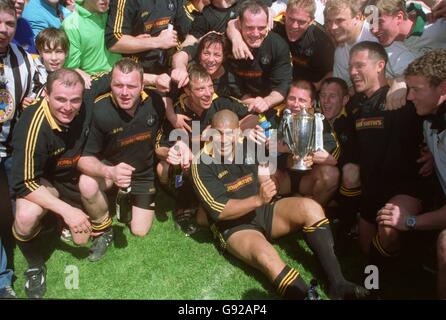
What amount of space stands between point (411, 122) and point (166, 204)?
7.72 ft

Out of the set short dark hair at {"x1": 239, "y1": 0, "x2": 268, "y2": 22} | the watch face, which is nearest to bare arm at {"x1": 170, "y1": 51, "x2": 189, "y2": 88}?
short dark hair at {"x1": 239, "y1": 0, "x2": 268, "y2": 22}

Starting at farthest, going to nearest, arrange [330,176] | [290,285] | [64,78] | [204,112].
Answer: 1. [204,112]
2. [330,176]
3. [64,78]
4. [290,285]

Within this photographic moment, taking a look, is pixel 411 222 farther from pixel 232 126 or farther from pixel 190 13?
pixel 190 13

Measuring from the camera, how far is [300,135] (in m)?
3.52

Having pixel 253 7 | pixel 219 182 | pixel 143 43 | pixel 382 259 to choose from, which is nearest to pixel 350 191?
pixel 382 259

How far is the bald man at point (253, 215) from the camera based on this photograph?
10.2 ft

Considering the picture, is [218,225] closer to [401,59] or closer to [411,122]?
[411,122]

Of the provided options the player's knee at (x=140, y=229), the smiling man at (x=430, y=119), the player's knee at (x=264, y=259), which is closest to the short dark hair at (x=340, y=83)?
the smiling man at (x=430, y=119)

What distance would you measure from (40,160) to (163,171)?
114cm

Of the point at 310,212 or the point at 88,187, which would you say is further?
the point at 88,187

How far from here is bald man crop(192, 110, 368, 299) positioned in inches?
122

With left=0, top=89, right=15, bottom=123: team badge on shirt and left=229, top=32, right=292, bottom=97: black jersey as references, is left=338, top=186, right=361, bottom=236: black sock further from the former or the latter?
left=0, top=89, right=15, bottom=123: team badge on shirt

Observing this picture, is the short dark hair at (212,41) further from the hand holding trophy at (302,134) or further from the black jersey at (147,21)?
the hand holding trophy at (302,134)
